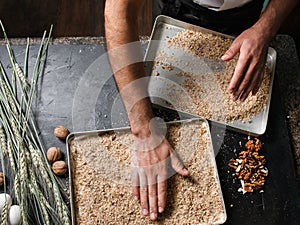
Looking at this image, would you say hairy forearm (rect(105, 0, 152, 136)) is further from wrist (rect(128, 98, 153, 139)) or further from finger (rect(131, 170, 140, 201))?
finger (rect(131, 170, 140, 201))

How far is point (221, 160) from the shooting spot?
4.42ft

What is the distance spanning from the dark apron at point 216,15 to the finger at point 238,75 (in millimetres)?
246

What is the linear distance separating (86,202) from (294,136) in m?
0.63

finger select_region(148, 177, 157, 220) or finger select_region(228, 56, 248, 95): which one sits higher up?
finger select_region(228, 56, 248, 95)

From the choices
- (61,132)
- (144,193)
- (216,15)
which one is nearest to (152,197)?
(144,193)

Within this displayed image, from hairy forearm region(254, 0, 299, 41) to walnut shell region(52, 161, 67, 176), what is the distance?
2.11 feet

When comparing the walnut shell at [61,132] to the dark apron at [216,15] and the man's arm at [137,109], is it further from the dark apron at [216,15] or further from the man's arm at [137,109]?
the dark apron at [216,15]

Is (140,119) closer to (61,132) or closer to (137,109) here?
(137,109)

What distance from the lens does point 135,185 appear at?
1.23m

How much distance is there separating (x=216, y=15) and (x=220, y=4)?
0.06 metres

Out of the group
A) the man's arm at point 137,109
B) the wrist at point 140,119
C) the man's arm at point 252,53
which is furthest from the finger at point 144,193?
the man's arm at point 252,53

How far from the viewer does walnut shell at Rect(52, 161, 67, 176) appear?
1.27m

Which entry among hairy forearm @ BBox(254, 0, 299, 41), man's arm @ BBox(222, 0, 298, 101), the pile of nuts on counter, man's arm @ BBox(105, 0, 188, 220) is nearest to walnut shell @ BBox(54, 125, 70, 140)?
the pile of nuts on counter

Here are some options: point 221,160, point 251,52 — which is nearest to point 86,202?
point 221,160
